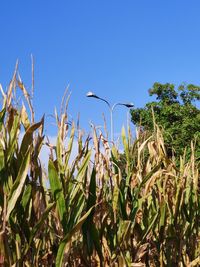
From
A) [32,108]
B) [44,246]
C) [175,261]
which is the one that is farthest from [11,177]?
[175,261]

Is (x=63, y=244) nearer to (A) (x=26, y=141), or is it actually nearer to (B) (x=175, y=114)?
(A) (x=26, y=141)

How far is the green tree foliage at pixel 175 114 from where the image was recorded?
92.1 ft

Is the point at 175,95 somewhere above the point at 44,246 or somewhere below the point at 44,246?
above

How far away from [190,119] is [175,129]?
93 centimetres

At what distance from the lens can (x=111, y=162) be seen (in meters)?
2.86

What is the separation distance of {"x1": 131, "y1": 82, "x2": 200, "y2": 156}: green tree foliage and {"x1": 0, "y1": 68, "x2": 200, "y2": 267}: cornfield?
23.8m

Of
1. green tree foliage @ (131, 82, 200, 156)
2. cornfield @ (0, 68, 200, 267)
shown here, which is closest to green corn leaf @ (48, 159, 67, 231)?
cornfield @ (0, 68, 200, 267)

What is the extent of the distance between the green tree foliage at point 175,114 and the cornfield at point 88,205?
78.0 ft

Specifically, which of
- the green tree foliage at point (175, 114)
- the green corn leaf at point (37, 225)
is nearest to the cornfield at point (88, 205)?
the green corn leaf at point (37, 225)

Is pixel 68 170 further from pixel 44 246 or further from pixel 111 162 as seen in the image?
pixel 111 162

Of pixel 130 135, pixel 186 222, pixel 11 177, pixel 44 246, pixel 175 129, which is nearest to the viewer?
pixel 11 177

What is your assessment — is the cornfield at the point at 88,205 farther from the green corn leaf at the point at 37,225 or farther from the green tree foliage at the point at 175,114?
the green tree foliage at the point at 175,114

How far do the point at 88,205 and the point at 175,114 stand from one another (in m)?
27.4

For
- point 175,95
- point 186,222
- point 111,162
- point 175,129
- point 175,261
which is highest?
point 175,95
